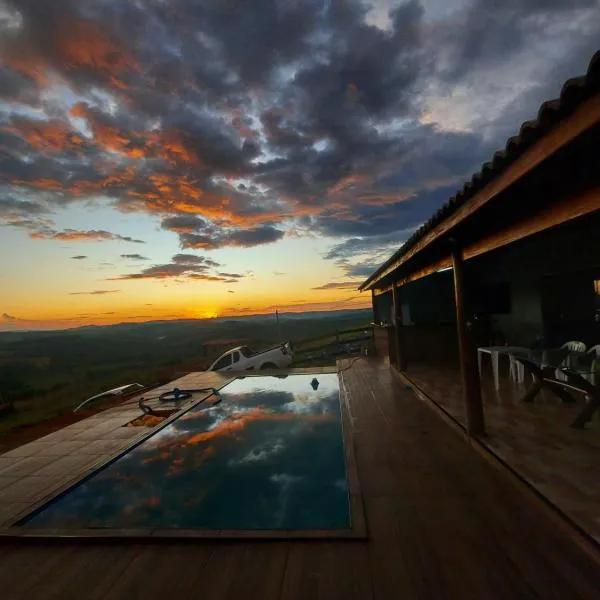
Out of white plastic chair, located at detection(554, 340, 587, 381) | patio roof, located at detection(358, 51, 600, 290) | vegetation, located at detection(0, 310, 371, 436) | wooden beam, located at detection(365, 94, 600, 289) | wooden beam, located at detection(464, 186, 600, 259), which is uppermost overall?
patio roof, located at detection(358, 51, 600, 290)

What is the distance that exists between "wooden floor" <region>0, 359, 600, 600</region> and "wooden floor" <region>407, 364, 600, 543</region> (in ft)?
0.88

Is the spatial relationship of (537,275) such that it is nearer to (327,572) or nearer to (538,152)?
(538,152)

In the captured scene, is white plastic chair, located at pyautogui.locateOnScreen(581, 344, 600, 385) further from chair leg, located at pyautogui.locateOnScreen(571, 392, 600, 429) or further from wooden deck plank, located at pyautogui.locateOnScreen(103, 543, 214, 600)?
wooden deck plank, located at pyautogui.locateOnScreen(103, 543, 214, 600)

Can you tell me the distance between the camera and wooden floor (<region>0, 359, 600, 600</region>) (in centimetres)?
255

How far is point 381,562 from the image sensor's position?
9.30ft

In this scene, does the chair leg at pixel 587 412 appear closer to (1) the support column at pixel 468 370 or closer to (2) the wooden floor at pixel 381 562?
(1) the support column at pixel 468 370

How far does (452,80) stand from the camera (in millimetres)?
9039

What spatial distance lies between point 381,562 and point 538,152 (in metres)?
3.02

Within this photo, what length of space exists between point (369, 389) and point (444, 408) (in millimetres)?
2931

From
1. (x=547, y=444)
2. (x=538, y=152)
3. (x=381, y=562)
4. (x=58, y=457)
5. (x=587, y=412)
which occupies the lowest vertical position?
(x=58, y=457)

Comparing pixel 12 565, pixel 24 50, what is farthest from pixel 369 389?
pixel 24 50

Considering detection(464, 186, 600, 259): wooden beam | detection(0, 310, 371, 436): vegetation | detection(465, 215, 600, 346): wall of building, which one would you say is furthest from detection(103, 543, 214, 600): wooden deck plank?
detection(0, 310, 371, 436): vegetation

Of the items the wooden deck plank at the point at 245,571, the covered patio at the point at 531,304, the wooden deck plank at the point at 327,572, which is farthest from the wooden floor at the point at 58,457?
the covered patio at the point at 531,304

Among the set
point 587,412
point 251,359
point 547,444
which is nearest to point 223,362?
point 251,359
